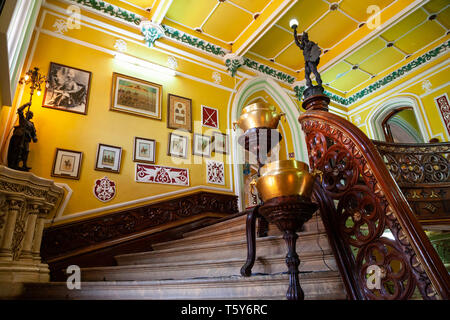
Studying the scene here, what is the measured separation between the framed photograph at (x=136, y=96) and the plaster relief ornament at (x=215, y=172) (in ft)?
3.81

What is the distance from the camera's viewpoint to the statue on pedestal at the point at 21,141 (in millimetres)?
3020

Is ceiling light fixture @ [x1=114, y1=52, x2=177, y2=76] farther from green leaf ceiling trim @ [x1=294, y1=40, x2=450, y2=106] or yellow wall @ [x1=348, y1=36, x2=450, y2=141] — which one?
yellow wall @ [x1=348, y1=36, x2=450, y2=141]

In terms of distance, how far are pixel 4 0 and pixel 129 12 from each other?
11.2ft

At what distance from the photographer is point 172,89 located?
504cm

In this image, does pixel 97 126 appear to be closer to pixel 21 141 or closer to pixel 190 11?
pixel 21 141

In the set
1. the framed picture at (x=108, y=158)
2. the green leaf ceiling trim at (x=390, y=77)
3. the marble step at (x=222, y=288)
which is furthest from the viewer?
the green leaf ceiling trim at (x=390, y=77)

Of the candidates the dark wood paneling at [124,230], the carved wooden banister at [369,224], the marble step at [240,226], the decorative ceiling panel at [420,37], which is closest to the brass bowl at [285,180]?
the carved wooden banister at [369,224]

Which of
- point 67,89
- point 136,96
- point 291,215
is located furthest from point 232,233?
point 67,89

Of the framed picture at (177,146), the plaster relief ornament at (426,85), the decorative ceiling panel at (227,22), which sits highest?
the decorative ceiling panel at (227,22)

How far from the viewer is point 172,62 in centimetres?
524

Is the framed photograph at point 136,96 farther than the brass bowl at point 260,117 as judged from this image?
Yes

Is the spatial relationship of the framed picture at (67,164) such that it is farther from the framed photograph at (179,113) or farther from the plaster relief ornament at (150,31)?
the plaster relief ornament at (150,31)

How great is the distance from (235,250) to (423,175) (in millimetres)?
1781
